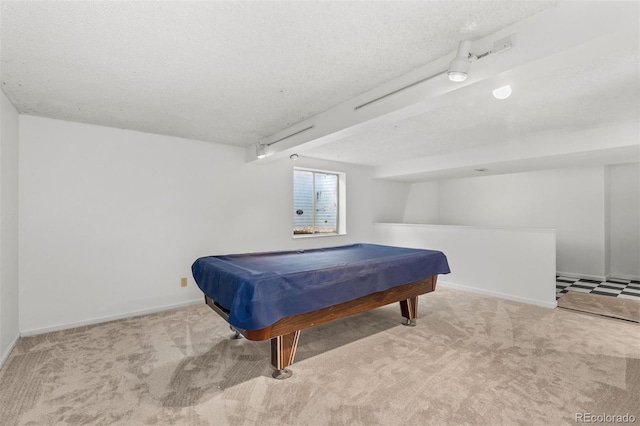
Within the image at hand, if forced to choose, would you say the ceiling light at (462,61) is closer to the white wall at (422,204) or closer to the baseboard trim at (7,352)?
the baseboard trim at (7,352)

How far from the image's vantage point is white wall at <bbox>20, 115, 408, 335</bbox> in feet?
10.2

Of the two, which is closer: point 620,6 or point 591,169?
point 620,6

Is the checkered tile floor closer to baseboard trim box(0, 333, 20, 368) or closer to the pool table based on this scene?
the pool table

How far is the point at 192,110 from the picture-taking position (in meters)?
2.96

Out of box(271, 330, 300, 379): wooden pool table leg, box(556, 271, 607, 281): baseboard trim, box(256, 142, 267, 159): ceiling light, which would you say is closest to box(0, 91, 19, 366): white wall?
box(271, 330, 300, 379): wooden pool table leg

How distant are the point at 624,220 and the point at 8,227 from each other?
28.8 feet

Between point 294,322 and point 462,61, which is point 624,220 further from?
point 294,322

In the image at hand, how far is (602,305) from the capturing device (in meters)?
3.92

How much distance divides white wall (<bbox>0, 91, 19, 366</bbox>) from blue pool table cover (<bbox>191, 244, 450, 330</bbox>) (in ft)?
5.15

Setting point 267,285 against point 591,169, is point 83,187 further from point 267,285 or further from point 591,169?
point 591,169

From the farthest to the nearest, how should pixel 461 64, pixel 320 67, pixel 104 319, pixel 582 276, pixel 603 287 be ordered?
pixel 582 276 → pixel 603 287 → pixel 104 319 → pixel 320 67 → pixel 461 64

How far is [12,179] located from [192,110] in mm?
1798

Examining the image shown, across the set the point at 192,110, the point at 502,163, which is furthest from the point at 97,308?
the point at 502,163

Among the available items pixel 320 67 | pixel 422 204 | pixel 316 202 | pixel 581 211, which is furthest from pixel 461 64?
pixel 422 204
